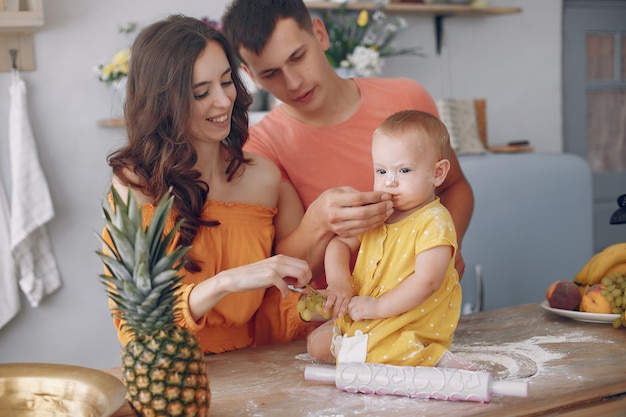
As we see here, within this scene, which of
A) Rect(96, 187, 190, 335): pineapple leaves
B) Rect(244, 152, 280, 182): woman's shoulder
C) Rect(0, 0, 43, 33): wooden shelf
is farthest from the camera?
Rect(0, 0, 43, 33): wooden shelf

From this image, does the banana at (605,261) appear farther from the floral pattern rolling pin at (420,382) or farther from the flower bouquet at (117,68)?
the flower bouquet at (117,68)

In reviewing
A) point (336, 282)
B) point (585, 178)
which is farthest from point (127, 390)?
point (585, 178)

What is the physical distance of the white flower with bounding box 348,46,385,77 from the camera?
3.97 meters

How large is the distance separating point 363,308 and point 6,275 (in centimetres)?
274

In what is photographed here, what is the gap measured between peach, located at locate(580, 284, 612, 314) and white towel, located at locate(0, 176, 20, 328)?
2797 millimetres

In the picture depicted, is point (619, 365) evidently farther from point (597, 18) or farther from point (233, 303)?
point (597, 18)

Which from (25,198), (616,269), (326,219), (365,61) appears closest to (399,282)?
(326,219)

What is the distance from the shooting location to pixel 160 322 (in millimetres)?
1249

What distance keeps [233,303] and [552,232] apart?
2.51m

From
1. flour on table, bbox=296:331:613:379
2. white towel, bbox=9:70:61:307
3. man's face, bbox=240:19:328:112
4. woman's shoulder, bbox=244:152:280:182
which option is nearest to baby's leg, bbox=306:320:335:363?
flour on table, bbox=296:331:613:379

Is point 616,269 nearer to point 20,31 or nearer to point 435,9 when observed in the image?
point 435,9

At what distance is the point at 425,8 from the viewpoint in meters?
4.45

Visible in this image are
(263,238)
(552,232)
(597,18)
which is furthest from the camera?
(597,18)

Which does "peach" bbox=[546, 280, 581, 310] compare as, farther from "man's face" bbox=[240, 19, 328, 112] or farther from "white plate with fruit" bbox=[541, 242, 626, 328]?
"man's face" bbox=[240, 19, 328, 112]
